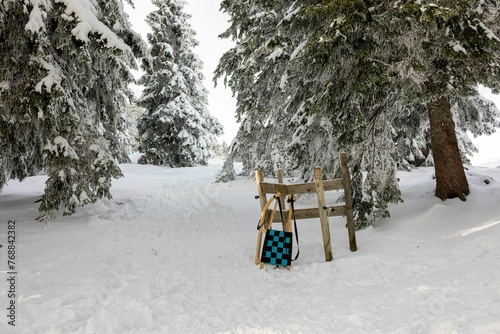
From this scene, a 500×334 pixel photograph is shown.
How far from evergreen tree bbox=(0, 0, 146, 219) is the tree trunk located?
7.02m

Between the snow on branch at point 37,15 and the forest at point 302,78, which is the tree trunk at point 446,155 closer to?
the forest at point 302,78

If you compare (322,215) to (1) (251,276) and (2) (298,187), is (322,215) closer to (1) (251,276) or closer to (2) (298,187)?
(2) (298,187)

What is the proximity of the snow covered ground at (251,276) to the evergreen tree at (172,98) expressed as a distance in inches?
682

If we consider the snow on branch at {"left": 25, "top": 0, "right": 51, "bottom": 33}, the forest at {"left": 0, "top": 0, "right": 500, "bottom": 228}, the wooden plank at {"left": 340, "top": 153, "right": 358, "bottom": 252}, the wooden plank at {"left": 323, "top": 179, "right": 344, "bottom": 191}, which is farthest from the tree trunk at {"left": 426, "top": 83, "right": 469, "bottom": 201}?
the snow on branch at {"left": 25, "top": 0, "right": 51, "bottom": 33}

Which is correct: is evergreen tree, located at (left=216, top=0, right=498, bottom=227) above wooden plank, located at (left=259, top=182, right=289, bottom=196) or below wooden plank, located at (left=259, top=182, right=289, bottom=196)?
above

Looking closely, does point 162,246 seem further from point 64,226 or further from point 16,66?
point 16,66

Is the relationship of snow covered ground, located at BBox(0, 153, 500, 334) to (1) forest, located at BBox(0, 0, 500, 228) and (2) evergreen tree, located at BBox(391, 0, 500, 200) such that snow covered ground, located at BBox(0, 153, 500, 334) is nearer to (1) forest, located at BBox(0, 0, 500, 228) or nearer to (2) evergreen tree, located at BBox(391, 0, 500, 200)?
(1) forest, located at BBox(0, 0, 500, 228)

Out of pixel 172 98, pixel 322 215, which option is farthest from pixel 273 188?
pixel 172 98

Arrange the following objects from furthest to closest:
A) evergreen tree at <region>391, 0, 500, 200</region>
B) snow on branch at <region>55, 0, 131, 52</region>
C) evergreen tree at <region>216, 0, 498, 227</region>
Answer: snow on branch at <region>55, 0, 131, 52</region>
evergreen tree at <region>216, 0, 498, 227</region>
evergreen tree at <region>391, 0, 500, 200</region>

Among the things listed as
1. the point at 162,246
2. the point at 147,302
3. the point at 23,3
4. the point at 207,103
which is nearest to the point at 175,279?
the point at 147,302

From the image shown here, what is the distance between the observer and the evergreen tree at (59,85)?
588cm

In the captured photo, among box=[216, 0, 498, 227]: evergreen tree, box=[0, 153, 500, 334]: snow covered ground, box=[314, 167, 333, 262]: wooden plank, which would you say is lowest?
box=[0, 153, 500, 334]: snow covered ground

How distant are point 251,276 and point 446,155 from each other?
17.4ft

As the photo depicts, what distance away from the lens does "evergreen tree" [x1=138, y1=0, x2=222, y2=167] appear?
965 inches
